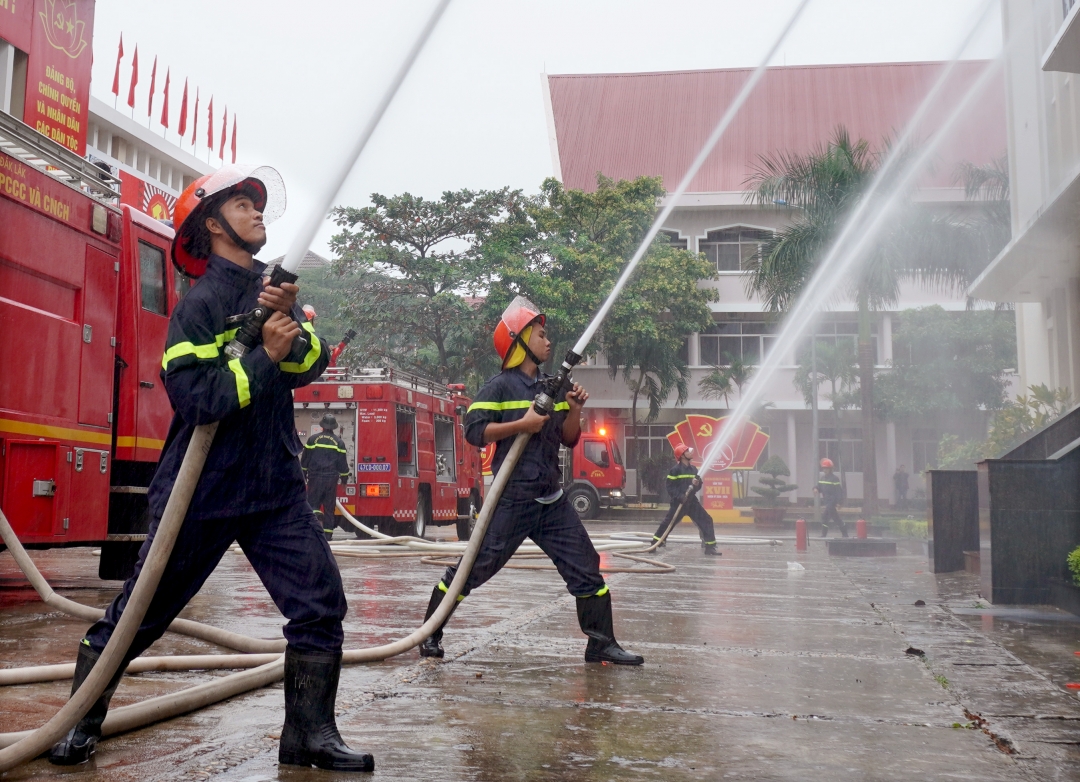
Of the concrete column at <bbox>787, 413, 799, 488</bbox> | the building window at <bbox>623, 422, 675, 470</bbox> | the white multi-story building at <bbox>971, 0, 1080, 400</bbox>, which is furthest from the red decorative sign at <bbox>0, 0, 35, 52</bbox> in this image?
the concrete column at <bbox>787, 413, 799, 488</bbox>

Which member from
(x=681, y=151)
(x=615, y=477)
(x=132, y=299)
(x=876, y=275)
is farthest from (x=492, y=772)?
(x=681, y=151)

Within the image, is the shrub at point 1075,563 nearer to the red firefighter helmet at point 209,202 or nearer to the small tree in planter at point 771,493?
the red firefighter helmet at point 209,202

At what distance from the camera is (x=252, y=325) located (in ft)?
9.61

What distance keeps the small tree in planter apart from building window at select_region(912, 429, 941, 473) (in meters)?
6.81

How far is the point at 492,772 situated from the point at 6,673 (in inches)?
82.7

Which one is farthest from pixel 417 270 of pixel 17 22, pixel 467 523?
pixel 17 22

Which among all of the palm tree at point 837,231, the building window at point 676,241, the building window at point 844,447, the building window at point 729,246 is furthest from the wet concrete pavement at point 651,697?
the building window at point 844,447

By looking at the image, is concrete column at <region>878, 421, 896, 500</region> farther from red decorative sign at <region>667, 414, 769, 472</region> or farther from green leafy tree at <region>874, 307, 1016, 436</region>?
red decorative sign at <region>667, 414, 769, 472</region>

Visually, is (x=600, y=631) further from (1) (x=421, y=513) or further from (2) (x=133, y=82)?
(2) (x=133, y=82)

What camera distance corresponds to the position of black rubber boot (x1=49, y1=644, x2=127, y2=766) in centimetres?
300

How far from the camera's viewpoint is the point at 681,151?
33781mm

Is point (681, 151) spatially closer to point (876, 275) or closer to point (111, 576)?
point (876, 275)

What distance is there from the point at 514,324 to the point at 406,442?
11.5m

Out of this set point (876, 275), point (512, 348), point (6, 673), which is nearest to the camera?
point (6, 673)
